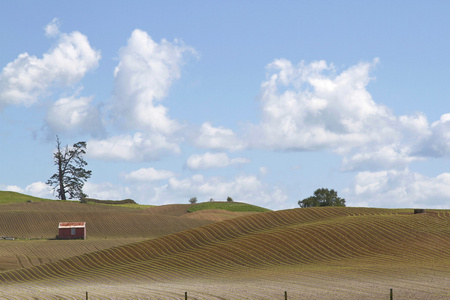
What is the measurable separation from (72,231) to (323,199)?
56493 millimetres

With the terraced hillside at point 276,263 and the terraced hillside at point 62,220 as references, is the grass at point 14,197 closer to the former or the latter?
the terraced hillside at point 62,220

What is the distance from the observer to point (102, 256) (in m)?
56.6

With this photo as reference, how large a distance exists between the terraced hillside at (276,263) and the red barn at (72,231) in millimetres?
25617

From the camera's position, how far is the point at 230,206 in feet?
414

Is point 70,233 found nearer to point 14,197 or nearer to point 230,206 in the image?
point 230,206

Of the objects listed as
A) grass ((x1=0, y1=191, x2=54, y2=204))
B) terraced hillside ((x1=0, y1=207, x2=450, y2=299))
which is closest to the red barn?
terraced hillside ((x1=0, y1=207, x2=450, y2=299))

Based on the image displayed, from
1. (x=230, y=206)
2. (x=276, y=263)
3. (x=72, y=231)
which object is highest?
(x=230, y=206)

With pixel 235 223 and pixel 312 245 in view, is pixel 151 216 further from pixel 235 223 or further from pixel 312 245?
pixel 312 245

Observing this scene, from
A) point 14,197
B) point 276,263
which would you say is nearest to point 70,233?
point 276,263

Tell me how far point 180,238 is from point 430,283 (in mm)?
28051

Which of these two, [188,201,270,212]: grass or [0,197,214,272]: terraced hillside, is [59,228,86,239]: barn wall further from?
[188,201,270,212]: grass

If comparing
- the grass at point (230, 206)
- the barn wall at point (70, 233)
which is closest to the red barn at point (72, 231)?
the barn wall at point (70, 233)

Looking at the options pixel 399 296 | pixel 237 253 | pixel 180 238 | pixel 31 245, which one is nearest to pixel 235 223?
pixel 180 238

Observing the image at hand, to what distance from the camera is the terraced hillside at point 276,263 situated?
116 ft
